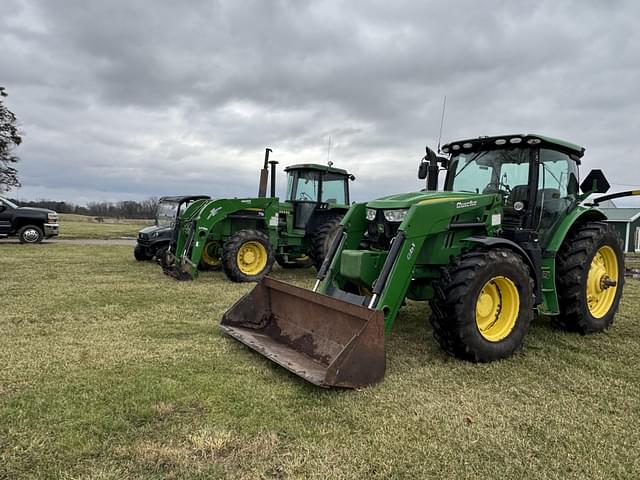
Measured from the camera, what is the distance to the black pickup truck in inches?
625

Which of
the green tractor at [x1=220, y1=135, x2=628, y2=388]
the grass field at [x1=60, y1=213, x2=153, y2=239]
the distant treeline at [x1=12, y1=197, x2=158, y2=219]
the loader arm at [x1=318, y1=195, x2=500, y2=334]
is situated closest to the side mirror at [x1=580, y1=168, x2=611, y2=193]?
the green tractor at [x1=220, y1=135, x2=628, y2=388]

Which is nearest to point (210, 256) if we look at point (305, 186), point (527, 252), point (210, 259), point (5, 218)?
point (210, 259)

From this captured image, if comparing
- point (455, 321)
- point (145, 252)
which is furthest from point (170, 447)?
point (145, 252)

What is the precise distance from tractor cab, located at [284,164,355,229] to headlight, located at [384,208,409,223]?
5.78m

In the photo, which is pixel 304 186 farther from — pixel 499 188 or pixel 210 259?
pixel 499 188

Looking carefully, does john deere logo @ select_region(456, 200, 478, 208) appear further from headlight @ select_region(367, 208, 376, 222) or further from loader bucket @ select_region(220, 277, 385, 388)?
loader bucket @ select_region(220, 277, 385, 388)

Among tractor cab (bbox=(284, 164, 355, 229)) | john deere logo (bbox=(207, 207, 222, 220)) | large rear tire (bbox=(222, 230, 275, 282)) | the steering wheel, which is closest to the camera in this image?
the steering wheel

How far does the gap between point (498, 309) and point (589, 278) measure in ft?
5.76

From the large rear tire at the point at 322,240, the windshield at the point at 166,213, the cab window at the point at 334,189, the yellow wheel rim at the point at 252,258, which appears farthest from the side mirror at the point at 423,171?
the windshield at the point at 166,213

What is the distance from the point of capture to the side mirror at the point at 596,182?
18.4 feet

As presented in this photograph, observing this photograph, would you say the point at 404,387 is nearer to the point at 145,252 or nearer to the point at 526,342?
the point at 526,342

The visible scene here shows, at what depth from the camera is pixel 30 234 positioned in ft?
53.3

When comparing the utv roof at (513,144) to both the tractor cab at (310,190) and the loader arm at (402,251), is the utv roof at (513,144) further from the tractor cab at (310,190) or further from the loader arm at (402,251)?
the tractor cab at (310,190)

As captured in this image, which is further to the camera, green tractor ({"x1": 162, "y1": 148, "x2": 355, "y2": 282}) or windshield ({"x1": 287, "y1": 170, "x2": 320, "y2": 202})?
windshield ({"x1": 287, "y1": 170, "x2": 320, "y2": 202})
